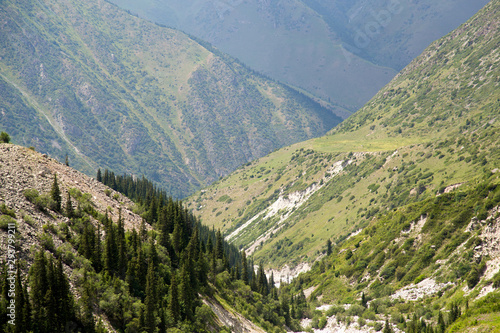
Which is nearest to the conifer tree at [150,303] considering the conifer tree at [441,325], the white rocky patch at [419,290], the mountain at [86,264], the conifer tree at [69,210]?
the mountain at [86,264]

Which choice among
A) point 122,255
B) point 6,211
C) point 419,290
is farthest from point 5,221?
point 419,290

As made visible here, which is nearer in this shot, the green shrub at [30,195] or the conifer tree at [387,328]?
the green shrub at [30,195]

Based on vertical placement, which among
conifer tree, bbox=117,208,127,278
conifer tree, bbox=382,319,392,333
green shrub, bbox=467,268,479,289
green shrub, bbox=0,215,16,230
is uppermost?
green shrub, bbox=0,215,16,230

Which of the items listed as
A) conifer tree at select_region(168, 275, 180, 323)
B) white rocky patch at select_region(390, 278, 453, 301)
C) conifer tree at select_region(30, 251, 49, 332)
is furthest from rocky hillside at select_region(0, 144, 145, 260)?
white rocky patch at select_region(390, 278, 453, 301)

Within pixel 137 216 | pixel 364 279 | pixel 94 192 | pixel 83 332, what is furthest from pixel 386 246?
pixel 83 332

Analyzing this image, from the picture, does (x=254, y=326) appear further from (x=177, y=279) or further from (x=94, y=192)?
(x=94, y=192)

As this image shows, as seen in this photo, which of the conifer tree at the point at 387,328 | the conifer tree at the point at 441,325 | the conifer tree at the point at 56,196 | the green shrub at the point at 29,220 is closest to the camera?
the green shrub at the point at 29,220

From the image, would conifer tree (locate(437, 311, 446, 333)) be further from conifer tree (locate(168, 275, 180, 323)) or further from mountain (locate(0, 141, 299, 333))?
conifer tree (locate(168, 275, 180, 323))

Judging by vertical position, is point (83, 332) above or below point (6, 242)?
below

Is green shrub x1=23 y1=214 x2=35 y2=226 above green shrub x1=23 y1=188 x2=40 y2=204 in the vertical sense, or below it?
below

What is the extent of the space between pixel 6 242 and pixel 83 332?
47.4 ft

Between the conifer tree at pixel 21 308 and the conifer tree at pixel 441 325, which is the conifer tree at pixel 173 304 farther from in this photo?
the conifer tree at pixel 441 325

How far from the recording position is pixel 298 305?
15938cm

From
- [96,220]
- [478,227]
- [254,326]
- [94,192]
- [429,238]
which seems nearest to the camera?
[96,220]
